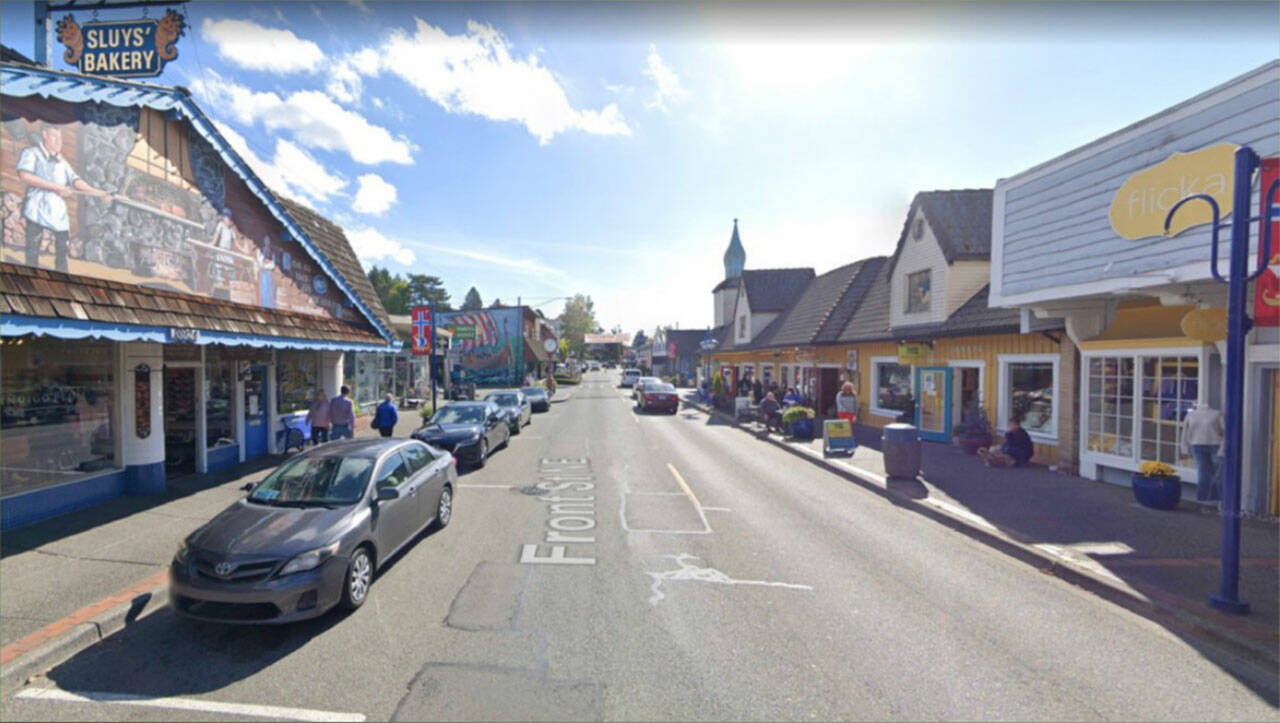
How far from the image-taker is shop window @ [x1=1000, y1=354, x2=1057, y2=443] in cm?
1177

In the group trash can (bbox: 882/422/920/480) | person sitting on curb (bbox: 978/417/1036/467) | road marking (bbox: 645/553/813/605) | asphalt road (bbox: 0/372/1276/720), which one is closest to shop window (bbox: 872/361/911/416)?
person sitting on curb (bbox: 978/417/1036/467)

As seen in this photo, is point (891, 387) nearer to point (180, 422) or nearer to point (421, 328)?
point (421, 328)

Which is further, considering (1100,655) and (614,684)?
(1100,655)

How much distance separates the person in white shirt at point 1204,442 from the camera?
770cm

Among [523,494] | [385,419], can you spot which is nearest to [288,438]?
[385,419]

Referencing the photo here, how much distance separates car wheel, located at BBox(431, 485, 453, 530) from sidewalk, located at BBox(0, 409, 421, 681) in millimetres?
2889

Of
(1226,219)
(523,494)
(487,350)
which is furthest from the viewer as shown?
(487,350)

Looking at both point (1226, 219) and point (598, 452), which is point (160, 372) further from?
point (1226, 219)

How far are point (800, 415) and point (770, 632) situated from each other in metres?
12.5

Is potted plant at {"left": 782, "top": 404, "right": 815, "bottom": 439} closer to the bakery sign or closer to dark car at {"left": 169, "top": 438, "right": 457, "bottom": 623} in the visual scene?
dark car at {"left": 169, "top": 438, "right": 457, "bottom": 623}

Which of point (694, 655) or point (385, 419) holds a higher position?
point (385, 419)

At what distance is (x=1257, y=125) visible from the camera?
21.8 feet

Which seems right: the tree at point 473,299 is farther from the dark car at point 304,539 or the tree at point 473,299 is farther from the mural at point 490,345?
the dark car at point 304,539

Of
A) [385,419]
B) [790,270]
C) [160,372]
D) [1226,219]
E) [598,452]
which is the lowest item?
[598,452]
